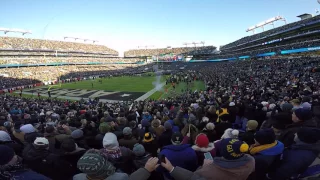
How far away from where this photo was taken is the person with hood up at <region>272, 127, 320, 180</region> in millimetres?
3010

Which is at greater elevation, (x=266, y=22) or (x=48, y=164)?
(x=266, y=22)

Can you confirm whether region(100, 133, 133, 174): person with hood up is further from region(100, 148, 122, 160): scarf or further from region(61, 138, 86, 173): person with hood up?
region(61, 138, 86, 173): person with hood up

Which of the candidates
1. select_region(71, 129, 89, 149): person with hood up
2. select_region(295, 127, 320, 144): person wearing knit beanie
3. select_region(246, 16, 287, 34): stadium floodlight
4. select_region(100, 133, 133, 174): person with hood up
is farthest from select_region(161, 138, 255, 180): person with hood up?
select_region(246, 16, 287, 34): stadium floodlight

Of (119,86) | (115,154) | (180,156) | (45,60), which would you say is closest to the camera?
(180,156)

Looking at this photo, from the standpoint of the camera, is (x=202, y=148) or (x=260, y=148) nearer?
(x=260, y=148)

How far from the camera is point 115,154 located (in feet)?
12.2

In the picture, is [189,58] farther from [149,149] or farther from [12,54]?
[149,149]

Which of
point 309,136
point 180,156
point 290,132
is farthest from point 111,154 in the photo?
point 290,132

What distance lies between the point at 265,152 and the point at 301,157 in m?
0.46

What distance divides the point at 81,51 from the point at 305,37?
87.2 m

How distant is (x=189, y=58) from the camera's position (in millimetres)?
113000

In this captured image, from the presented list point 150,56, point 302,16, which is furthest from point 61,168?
point 150,56

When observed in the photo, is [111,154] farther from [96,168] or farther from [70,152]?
[96,168]

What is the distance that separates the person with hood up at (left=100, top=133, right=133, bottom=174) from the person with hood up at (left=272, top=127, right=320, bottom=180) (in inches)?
90.2
